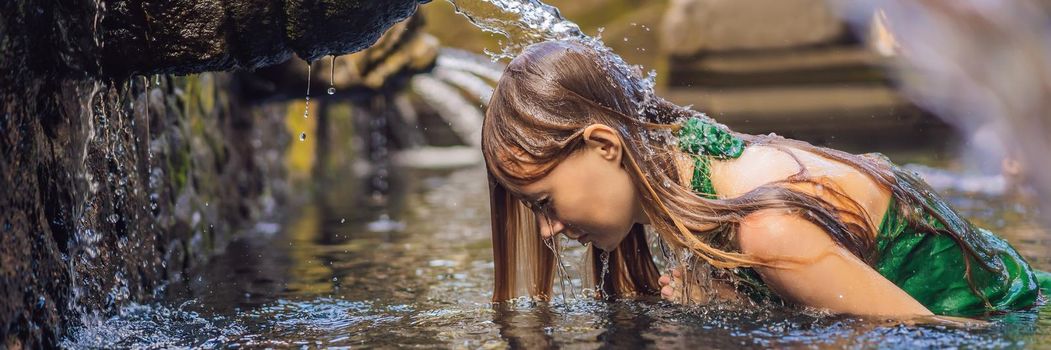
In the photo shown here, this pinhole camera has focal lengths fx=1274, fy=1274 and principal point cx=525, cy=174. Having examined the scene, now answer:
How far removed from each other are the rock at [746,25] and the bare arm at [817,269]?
8.97 meters

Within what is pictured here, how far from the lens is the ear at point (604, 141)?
8.57ft

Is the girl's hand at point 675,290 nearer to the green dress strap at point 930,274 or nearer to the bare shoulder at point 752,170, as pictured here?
the green dress strap at point 930,274

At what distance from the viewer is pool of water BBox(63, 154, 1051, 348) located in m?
2.49

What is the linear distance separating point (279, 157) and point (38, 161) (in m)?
4.83

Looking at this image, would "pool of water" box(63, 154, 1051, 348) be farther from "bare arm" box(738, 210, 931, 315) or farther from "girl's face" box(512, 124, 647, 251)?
"girl's face" box(512, 124, 647, 251)

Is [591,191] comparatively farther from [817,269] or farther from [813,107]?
[813,107]

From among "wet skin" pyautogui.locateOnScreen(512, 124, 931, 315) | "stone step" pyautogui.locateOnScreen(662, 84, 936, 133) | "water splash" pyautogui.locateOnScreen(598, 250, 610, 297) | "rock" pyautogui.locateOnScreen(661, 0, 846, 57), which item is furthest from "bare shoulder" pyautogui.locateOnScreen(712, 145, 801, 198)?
"rock" pyautogui.locateOnScreen(661, 0, 846, 57)

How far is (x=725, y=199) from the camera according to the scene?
263 centimetres

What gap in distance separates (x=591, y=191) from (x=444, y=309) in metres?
0.67

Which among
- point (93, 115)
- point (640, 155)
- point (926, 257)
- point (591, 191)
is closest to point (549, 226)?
point (591, 191)

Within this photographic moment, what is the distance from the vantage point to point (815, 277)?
254 centimetres

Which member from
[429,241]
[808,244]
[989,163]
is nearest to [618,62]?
[808,244]

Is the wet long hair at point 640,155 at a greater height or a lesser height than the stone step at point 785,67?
lesser

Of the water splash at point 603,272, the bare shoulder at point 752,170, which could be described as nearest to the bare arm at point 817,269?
the bare shoulder at point 752,170
